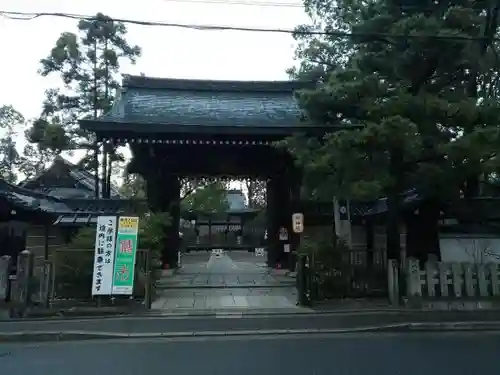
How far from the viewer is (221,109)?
19.3 meters

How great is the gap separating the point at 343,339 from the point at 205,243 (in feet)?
127

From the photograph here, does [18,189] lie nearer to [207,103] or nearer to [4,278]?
[4,278]

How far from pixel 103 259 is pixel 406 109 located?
7.81 metres

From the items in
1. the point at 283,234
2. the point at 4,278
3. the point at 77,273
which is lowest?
the point at 4,278

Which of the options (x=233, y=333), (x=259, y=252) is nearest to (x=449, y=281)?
(x=233, y=333)

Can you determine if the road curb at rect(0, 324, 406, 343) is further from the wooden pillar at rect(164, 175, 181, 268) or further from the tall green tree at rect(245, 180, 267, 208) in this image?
the tall green tree at rect(245, 180, 267, 208)

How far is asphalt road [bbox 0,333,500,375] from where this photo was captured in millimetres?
6809

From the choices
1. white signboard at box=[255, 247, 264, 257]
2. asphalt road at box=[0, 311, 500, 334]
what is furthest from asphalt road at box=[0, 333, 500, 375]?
white signboard at box=[255, 247, 264, 257]

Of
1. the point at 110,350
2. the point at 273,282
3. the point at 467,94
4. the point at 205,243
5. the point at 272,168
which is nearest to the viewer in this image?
the point at 110,350

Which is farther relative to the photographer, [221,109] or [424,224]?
[221,109]

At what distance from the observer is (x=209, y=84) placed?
21.3 meters

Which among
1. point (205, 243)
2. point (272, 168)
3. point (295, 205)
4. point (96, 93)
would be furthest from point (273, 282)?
point (205, 243)

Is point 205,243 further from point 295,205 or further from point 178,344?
point 178,344

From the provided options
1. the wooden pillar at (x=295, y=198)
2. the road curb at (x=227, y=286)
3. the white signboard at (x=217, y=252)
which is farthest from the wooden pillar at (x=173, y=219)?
the white signboard at (x=217, y=252)
